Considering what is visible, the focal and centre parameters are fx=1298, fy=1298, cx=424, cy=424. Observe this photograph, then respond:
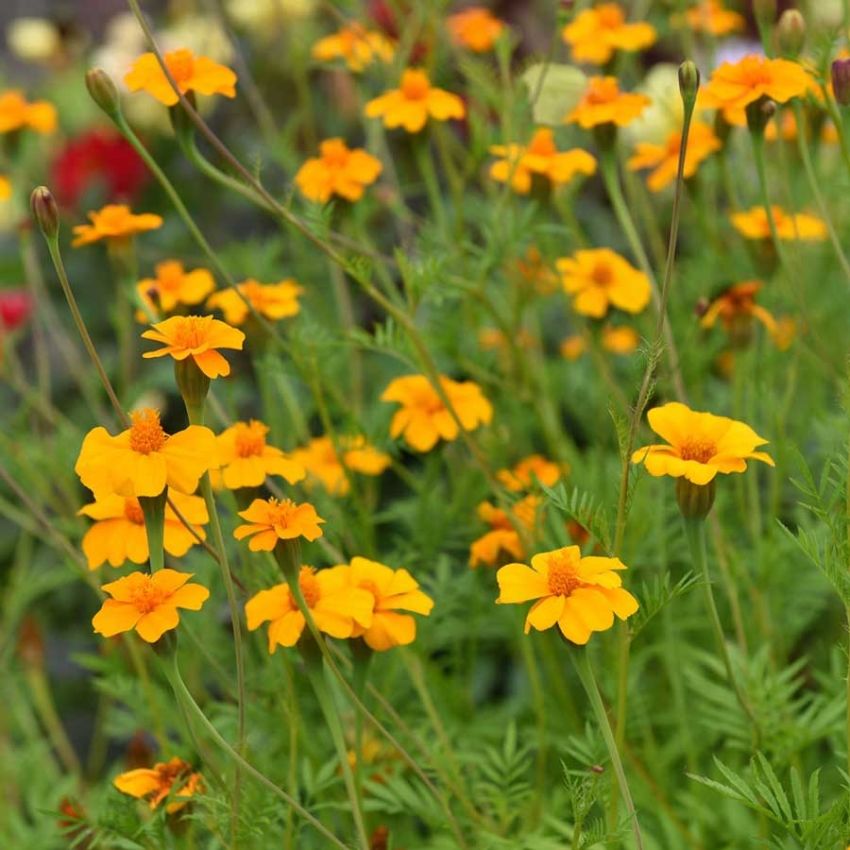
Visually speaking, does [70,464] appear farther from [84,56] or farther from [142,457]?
[84,56]

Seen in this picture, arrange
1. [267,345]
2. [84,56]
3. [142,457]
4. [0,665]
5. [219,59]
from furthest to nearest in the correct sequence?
[84,56] → [219,59] → [0,665] → [267,345] → [142,457]

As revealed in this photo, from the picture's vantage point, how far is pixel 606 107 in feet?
2.31

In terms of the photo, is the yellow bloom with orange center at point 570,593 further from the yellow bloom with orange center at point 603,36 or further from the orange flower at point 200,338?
the yellow bloom with orange center at point 603,36

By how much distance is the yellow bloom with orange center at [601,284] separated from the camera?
762 millimetres

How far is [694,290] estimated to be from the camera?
3.17 feet

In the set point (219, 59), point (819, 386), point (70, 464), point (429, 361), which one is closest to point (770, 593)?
point (819, 386)

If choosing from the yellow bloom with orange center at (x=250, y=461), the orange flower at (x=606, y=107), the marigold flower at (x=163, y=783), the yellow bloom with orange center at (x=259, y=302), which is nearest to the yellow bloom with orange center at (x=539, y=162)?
the orange flower at (x=606, y=107)

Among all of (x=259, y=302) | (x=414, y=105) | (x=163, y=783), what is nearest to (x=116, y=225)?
(x=259, y=302)

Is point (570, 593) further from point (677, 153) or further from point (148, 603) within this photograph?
point (677, 153)

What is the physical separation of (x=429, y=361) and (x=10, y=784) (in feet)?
1.69

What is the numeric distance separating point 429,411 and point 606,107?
7.5 inches

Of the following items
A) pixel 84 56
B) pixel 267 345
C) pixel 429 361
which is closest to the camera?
pixel 429 361

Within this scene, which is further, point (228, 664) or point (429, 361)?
point (228, 664)

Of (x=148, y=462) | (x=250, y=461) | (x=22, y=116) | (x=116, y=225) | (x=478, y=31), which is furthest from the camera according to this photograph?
(x=478, y=31)
